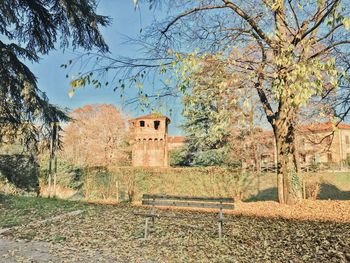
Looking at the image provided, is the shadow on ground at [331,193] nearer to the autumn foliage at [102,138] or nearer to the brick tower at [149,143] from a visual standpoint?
the brick tower at [149,143]

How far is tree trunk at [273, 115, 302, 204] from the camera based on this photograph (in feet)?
36.2

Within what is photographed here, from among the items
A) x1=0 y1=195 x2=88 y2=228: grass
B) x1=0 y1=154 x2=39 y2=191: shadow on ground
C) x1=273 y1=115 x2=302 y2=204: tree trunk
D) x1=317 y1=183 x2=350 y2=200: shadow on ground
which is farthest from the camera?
x1=317 y1=183 x2=350 y2=200: shadow on ground

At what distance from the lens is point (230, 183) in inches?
645

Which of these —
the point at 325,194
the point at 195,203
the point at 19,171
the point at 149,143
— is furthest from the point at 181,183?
the point at 149,143

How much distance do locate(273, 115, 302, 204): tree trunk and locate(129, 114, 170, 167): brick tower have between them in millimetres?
22077

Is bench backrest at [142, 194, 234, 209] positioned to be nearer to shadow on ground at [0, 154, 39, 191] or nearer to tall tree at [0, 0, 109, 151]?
tall tree at [0, 0, 109, 151]

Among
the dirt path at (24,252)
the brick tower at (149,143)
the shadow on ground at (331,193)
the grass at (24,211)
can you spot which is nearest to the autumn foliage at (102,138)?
the brick tower at (149,143)

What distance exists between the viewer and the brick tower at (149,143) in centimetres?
3338

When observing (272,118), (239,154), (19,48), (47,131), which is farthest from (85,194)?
(239,154)

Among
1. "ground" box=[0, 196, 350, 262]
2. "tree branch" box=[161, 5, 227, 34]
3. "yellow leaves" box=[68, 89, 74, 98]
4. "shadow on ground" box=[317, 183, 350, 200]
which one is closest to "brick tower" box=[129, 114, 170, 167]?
"shadow on ground" box=[317, 183, 350, 200]

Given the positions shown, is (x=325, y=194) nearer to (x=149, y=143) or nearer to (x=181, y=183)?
(x=181, y=183)

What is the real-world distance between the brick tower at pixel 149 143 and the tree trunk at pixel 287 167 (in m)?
22.1

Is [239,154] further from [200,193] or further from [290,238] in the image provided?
[290,238]

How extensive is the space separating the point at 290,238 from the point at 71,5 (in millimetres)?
7970
